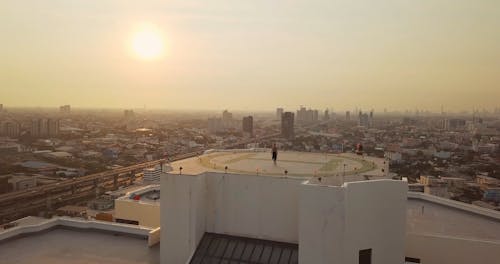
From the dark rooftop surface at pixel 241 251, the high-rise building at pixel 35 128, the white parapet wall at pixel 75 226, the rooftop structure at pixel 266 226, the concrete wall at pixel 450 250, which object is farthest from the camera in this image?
the high-rise building at pixel 35 128

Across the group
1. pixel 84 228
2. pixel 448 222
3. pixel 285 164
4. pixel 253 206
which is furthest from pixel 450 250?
pixel 84 228

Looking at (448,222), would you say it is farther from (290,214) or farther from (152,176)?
(152,176)

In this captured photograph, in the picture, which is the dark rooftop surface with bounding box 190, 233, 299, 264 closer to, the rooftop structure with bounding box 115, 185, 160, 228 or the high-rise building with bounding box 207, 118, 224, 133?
the rooftop structure with bounding box 115, 185, 160, 228

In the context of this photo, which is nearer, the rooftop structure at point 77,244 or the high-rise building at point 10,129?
the rooftop structure at point 77,244

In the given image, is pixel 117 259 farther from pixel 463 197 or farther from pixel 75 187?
pixel 75 187

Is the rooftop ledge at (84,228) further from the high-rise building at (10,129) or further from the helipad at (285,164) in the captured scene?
the high-rise building at (10,129)

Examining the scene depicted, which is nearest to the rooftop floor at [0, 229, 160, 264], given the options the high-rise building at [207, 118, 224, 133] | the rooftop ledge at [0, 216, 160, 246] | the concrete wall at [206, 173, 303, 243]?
the rooftop ledge at [0, 216, 160, 246]

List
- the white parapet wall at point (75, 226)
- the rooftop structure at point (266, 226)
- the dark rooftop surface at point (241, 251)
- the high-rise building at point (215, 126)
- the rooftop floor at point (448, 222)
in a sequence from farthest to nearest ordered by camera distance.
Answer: the high-rise building at point (215, 126)
the rooftop floor at point (448, 222)
the white parapet wall at point (75, 226)
the dark rooftop surface at point (241, 251)
the rooftop structure at point (266, 226)

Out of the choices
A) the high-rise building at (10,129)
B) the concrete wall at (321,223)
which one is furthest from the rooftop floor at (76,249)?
the high-rise building at (10,129)
